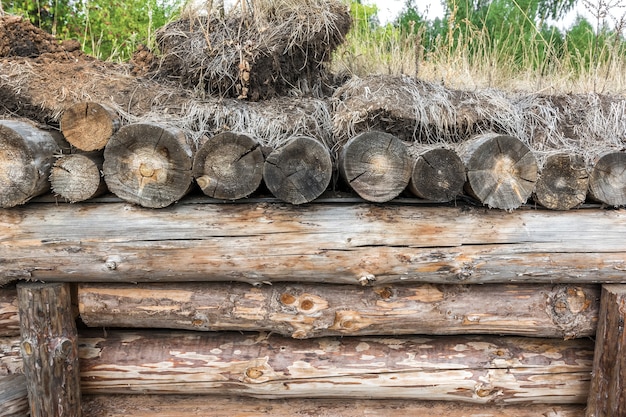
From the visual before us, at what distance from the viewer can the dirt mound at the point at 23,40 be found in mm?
3082

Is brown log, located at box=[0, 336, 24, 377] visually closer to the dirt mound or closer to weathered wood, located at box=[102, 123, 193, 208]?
weathered wood, located at box=[102, 123, 193, 208]

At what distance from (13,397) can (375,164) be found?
7.59ft

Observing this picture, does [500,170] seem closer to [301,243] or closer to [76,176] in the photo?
[301,243]

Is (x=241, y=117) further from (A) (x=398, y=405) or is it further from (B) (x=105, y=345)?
(A) (x=398, y=405)

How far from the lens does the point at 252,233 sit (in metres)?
2.45

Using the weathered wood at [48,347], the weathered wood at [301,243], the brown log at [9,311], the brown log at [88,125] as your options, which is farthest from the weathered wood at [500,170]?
the brown log at [9,311]

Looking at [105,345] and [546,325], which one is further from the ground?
[546,325]

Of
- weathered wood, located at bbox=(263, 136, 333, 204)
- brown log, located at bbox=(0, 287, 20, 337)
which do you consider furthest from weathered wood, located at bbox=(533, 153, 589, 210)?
brown log, located at bbox=(0, 287, 20, 337)

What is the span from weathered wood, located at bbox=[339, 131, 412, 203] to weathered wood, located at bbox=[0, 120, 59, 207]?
142 cm

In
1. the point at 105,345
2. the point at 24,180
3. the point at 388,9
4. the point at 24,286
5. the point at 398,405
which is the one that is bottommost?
the point at 398,405

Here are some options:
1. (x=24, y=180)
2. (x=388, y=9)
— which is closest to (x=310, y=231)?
(x=24, y=180)

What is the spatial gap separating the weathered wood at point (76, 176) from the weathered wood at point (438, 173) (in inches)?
60.3

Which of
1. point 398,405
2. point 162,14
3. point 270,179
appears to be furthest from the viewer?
point 162,14

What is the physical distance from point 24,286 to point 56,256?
9.6 inches
